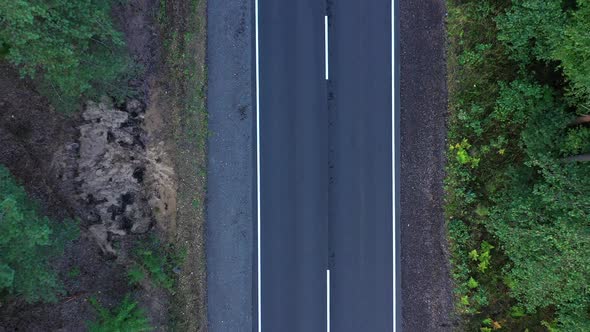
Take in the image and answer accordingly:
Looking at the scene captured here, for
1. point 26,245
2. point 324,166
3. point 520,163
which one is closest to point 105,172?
point 26,245

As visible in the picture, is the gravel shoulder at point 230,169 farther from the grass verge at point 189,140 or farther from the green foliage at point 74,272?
the green foliage at point 74,272

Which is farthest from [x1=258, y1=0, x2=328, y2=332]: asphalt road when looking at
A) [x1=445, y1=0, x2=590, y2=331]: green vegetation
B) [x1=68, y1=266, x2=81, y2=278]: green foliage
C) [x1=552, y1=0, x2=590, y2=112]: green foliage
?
[x1=552, y1=0, x2=590, y2=112]: green foliage

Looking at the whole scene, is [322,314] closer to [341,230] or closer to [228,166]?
Result: [341,230]

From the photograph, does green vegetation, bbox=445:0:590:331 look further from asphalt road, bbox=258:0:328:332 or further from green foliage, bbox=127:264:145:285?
green foliage, bbox=127:264:145:285

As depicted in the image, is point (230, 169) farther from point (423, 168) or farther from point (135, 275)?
point (423, 168)

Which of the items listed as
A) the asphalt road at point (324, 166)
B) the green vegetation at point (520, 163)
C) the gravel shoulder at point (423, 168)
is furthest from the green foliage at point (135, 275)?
the green vegetation at point (520, 163)

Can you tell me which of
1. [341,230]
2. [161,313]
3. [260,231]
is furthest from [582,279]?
[161,313]
